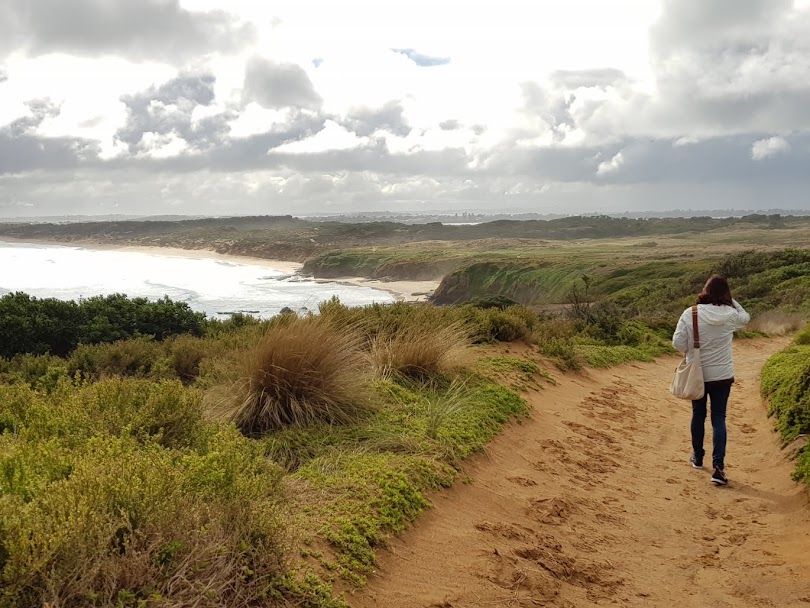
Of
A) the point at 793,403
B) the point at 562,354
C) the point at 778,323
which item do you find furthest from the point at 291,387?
the point at 778,323

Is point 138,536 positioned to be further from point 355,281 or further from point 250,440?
point 355,281

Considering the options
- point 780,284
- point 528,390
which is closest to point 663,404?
point 528,390

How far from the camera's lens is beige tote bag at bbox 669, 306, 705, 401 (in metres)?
6.35

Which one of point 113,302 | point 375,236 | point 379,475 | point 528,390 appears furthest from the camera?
point 375,236

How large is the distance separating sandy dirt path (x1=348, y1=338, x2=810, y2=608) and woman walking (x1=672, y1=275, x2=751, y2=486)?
474 millimetres

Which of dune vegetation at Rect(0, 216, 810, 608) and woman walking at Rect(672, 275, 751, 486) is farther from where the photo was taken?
woman walking at Rect(672, 275, 751, 486)

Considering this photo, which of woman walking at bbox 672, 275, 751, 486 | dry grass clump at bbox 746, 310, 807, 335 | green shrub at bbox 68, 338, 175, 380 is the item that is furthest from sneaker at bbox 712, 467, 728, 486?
dry grass clump at bbox 746, 310, 807, 335

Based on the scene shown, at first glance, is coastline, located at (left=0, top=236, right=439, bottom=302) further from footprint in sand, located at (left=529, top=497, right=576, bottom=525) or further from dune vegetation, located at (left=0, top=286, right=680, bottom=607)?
footprint in sand, located at (left=529, top=497, right=576, bottom=525)

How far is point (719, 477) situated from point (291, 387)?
4.50m

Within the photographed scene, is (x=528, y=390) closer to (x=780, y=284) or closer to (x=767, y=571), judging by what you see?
(x=767, y=571)

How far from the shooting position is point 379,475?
4949mm

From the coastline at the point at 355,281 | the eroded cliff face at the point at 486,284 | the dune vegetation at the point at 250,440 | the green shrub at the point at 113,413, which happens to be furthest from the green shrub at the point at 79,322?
the eroded cliff face at the point at 486,284

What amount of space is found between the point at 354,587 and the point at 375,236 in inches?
5686

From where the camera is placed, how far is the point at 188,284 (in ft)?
189
